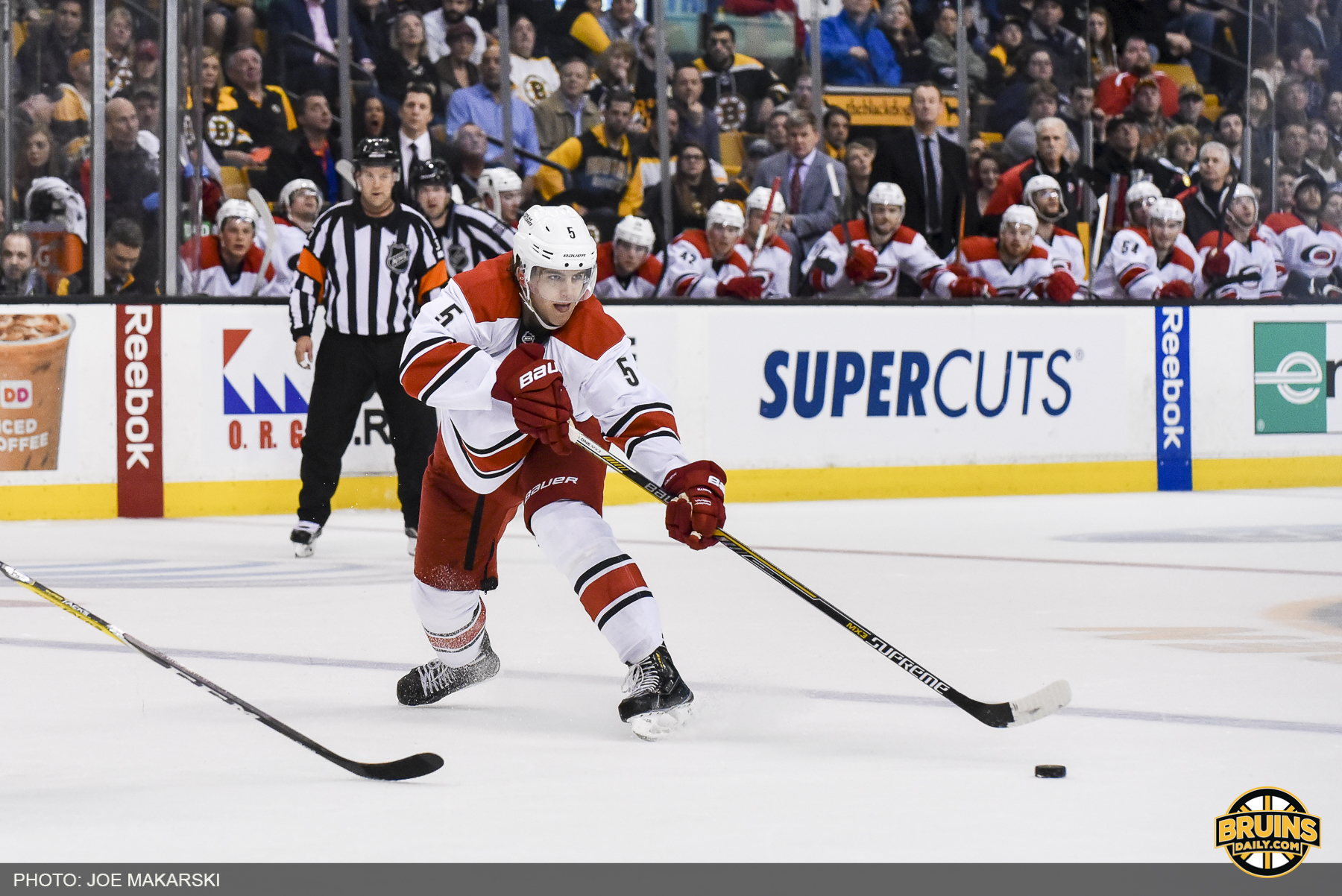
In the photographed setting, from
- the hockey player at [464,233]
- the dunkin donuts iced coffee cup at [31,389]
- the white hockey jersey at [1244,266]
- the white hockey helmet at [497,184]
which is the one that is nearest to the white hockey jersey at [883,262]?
the white hockey jersey at [1244,266]

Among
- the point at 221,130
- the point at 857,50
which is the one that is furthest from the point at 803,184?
the point at 221,130

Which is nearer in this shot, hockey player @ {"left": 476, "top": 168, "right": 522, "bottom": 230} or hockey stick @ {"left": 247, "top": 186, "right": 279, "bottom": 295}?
hockey stick @ {"left": 247, "top": 186, "right": 279, "bottom": 295}

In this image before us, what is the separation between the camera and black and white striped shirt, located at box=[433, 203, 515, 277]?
6.75 meters

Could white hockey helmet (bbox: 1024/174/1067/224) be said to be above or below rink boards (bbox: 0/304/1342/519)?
above

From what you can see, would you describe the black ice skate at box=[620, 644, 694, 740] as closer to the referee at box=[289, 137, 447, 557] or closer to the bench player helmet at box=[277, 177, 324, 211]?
the referee at box=[289, 137, 447, 557]

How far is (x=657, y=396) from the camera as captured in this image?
2.87 meters

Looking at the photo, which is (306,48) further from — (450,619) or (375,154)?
(450,619)

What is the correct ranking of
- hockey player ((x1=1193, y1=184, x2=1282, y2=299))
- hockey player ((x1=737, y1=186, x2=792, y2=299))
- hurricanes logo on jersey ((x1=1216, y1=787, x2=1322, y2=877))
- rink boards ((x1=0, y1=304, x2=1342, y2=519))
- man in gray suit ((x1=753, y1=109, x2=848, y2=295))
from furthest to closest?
hockey player ((x1=1193, y1=184, x2=1282, y2=299)), man in gray suit ((x1=753, y1=109, x2=848, y2=295)), hockey player ((x1=737, y1=186, x2=792, y2=299)), rink boards ((x1=0, y1=304, x2=1342, y2=519)), hurricanes logo on jersey ((x1=1216, y1=787, x2=1322, y2=877))

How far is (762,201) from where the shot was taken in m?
8.19

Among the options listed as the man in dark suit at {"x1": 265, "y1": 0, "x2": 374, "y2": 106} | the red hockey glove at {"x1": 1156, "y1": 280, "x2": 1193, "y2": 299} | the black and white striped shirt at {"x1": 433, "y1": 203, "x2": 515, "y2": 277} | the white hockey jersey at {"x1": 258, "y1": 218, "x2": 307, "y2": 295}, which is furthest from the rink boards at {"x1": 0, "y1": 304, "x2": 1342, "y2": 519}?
the man in dark suit at {"x1": 265, "y1": 0, "x2": 374, "y2": 106}

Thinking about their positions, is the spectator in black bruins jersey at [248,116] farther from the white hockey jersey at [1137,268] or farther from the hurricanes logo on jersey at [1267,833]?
the hurricanes logo on jersey at [1267,833]

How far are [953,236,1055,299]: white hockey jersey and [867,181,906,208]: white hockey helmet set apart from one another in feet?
1.34
